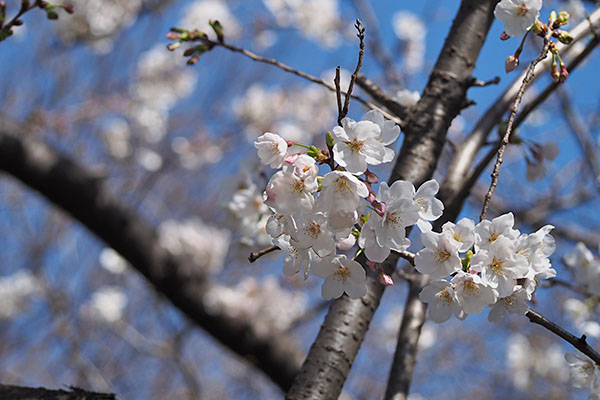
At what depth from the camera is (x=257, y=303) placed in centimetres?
359

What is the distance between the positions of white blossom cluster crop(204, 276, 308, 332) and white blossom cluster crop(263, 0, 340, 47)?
11.0ft

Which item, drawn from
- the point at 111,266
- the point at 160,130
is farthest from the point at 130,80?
the point at 111,266

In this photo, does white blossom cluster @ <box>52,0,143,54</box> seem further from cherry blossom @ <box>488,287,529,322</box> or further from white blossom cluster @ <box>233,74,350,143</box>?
cherry blossom @ <box>488,287,529,322</box>

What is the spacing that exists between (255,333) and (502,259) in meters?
1.86

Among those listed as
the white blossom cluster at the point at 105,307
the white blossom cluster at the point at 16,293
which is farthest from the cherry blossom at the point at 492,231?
the white blossom cluster at the point at 16,293

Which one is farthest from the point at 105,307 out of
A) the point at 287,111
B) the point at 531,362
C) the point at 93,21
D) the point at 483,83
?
the point at 483,83

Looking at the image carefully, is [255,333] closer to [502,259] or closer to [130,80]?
[502,259]

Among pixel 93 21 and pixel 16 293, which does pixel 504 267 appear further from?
pixel 16 293

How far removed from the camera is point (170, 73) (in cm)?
671

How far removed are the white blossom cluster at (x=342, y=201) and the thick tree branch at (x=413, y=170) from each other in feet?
0.93

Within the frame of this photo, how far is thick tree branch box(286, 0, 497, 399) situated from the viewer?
1.05m

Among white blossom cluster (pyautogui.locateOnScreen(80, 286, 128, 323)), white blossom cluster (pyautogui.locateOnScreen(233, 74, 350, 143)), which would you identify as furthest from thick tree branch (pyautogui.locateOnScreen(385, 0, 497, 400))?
white blossom cluster (pyautogui.locateOnScreen(80, 286, 128, 323))

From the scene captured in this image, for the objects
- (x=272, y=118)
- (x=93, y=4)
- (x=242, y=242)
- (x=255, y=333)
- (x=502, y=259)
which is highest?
(x=272, y=118)

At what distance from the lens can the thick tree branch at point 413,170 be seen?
1.05m
